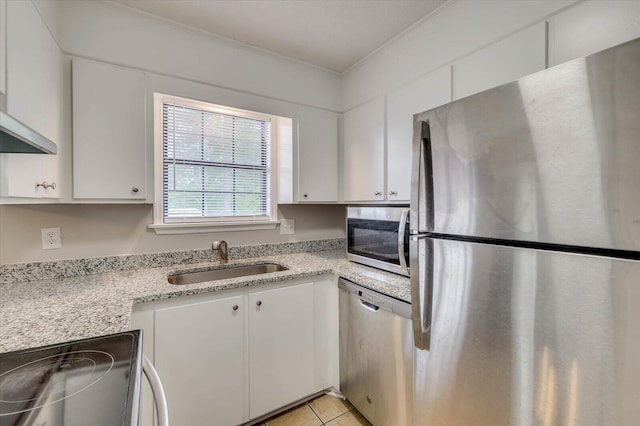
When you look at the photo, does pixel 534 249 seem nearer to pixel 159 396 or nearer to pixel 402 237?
pixel 402 237

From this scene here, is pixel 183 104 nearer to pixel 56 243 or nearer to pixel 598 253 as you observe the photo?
pixel 56 243

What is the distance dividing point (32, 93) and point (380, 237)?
5.73 ft

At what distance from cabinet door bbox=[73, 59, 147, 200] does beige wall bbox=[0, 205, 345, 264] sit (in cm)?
26

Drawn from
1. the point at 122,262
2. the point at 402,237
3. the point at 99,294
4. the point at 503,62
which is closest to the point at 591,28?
the point at 503,62

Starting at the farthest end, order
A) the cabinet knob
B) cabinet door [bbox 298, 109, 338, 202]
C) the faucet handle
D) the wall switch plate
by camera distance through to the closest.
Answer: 1. the wall switch plate
2. cabinet door [bbox 298, 109, 338, 202]
3. the faucet handle
4. the cabinet knob

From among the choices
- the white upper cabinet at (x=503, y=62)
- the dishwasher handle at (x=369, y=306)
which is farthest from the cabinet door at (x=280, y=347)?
the white upper cabinet at (x=503, y=62)

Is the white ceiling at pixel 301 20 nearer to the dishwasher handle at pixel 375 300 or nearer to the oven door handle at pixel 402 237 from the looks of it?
the oven door handle at pixel 402 237

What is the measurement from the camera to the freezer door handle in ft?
3.38

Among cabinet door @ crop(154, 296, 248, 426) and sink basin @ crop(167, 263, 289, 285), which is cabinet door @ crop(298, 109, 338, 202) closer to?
sink basin @ crop(167, 263, 289, 285)

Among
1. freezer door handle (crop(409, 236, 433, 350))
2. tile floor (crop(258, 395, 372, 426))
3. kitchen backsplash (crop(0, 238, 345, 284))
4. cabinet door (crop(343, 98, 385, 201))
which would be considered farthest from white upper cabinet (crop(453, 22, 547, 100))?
tile floor (crop(258, 395, 372, 426))

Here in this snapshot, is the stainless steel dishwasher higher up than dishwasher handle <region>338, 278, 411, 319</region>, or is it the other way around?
dishwasher handle <region>338, 278, 411, 319</region>

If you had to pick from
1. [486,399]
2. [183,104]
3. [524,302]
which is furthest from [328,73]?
[486,399]

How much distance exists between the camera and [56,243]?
1596mm

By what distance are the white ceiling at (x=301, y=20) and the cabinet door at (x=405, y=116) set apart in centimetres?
40
